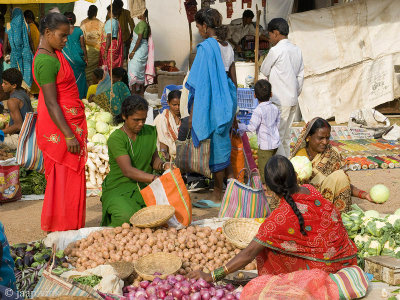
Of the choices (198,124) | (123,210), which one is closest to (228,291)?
(123,210)

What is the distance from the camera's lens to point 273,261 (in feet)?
12.6

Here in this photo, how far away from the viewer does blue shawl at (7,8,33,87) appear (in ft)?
34.2

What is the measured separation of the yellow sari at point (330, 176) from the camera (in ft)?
16.7

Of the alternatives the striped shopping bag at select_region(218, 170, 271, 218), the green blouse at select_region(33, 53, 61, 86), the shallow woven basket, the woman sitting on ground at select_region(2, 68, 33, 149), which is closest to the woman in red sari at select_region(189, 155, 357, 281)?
the shallow woven basket

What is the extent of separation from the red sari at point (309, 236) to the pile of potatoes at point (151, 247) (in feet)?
2.76

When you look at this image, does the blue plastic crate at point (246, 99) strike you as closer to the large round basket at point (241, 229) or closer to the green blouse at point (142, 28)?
the green blouse at point (142, 28)

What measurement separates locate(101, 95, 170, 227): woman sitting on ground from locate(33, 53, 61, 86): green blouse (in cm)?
70

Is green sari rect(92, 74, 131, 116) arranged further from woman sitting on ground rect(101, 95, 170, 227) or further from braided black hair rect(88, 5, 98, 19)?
woman sitting on ground rect(101, 95, 170, 227)

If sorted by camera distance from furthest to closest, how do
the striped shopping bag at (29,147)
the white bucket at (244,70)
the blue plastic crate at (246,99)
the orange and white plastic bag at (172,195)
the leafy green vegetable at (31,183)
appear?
1. the white bucket at (244,70)
2. the blue plastic crate at (246,99)
3. the leafy green vegetable at (31,183)
4. the striped shopping bag at (29,147)
5. the orange and white plastic bag at (172,195)

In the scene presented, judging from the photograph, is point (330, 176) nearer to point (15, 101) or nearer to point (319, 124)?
point (319, 124)

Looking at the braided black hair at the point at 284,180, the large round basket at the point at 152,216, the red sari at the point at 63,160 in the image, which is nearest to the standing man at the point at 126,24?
the red sari at the point at 63,160

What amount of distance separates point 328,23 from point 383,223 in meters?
6.70

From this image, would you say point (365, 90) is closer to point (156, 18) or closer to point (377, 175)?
point (377, 175)

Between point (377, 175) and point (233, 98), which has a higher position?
point (233, 98)
